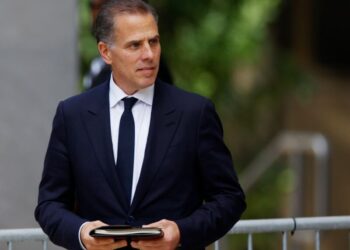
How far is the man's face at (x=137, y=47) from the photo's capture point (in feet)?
14.4

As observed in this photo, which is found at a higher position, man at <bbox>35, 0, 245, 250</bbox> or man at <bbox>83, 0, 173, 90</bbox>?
man at <bbox>83, 0, 173, 90</bbox>

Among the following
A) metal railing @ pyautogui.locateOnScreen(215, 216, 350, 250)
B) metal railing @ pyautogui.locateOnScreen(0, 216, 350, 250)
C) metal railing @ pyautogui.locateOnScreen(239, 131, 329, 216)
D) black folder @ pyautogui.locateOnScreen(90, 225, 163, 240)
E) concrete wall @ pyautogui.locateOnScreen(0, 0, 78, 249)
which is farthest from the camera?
metal railing @ pyautogui.locateOnScreen(239, 131, 329, 216)

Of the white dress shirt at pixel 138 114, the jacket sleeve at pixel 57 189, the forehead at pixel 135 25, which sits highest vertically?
the forehead at pixel 135 25

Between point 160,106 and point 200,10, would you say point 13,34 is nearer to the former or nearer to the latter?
point 160,106

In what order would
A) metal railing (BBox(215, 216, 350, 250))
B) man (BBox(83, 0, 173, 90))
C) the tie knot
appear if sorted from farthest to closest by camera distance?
man (BBox(83, 0, 173, 90)), metal railing (BBox(215, 216, 350, 250)), the tie knot

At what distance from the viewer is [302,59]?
18234 millimetres

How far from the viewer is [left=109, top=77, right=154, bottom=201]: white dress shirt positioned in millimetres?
4426

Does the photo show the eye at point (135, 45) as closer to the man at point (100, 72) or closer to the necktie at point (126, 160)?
the necktie at point (126, 160)

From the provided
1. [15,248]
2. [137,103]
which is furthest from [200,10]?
[137,103]

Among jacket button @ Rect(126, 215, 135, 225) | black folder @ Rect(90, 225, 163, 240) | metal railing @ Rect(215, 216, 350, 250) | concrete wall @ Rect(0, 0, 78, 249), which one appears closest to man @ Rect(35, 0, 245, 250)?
jacket button @ Rect(126, 215, 135, 225)

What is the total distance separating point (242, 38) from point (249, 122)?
8.65ft

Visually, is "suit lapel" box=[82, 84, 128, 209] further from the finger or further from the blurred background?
the blurred background

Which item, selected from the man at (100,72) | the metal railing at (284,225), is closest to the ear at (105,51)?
the metal railing at (284,225)

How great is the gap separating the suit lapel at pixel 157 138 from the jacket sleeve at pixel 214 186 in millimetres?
106
